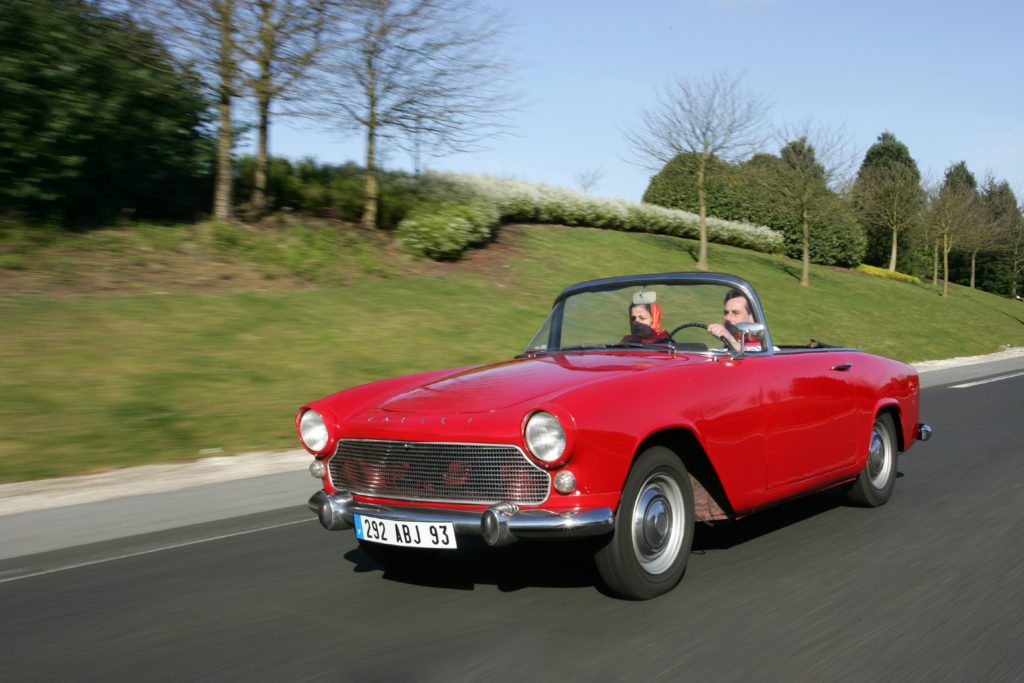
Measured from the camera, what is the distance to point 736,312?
17.1 ft

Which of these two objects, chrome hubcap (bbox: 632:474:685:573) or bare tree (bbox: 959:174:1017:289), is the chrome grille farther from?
bare tree (bbox: 959:174:1017:289)

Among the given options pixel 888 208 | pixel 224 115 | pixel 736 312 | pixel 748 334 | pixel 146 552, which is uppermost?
pixel 888 208

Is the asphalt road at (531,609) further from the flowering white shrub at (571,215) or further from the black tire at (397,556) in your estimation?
the flowering white shrub at (571,215)

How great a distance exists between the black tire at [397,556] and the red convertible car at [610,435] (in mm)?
13

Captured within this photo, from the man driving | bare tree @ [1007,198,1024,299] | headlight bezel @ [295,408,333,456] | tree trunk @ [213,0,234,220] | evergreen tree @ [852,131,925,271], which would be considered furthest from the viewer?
bare tree @ [1007,198,1024,299]

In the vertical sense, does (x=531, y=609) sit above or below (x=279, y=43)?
below

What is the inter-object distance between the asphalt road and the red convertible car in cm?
33

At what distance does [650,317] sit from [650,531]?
1559 millimetres

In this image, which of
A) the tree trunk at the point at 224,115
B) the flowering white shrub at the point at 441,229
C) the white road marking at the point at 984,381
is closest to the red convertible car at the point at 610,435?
the white road marking at the point at 984,381

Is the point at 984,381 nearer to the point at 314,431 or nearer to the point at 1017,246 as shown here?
the point at 314,431

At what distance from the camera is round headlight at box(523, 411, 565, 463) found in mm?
3717

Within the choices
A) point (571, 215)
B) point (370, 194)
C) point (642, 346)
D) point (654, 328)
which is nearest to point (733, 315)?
point (654, 328)

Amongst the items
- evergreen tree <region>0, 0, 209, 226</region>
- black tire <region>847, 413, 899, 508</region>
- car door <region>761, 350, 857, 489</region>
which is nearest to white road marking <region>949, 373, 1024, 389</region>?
black tire <region>847, 413, 899, 508</region>

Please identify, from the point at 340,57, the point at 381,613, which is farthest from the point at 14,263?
the point at 381,613
